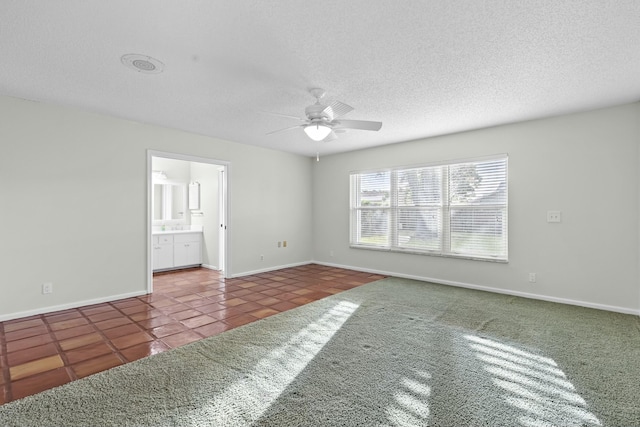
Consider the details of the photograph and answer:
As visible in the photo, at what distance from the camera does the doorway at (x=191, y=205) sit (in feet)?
20.0

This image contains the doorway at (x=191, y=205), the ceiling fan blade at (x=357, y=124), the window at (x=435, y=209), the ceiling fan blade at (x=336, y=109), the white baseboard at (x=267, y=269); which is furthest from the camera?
the doorway at (x=191, y=205)

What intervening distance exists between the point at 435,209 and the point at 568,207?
1.72 metres

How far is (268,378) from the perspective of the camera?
214 centimetres

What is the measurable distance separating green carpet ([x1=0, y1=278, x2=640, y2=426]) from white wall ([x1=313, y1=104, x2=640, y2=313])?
63 centimetres

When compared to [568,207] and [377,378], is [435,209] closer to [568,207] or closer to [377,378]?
[568,207]

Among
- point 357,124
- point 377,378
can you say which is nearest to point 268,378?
point 377,378

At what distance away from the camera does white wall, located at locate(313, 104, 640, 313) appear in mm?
3527

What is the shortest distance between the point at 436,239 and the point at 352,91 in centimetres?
300

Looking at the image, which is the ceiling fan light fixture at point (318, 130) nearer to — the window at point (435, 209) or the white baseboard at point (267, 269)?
the window at point (435, 209)

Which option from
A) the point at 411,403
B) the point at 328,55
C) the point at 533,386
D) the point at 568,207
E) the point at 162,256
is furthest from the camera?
the point at 162,256

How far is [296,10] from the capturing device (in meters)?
1.91

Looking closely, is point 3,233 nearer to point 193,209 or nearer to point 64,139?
point 64,139

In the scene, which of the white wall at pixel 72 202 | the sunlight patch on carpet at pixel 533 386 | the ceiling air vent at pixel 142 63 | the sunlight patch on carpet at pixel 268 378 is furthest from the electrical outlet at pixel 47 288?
the sunlight patch on carpet at pixel 533 386

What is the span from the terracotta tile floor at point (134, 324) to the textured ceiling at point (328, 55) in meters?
2.42
